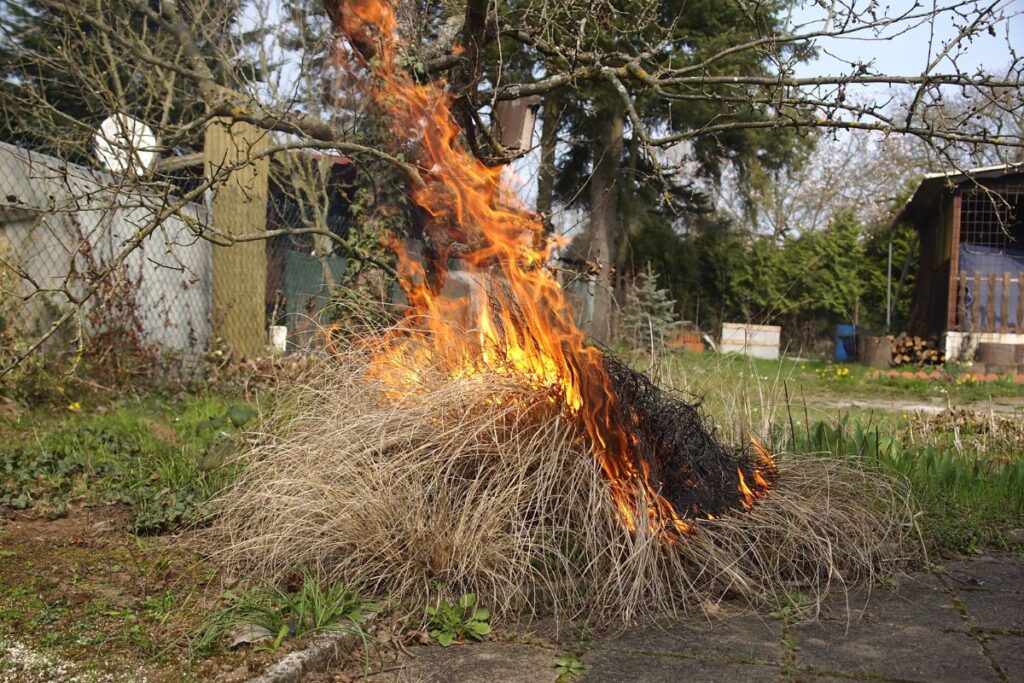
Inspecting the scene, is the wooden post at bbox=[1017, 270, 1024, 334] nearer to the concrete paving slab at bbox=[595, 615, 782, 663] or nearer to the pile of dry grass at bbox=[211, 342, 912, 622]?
the pile of dry grass at bbox=[211, 342, 912, 622]

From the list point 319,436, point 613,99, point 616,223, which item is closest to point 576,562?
point 319,436

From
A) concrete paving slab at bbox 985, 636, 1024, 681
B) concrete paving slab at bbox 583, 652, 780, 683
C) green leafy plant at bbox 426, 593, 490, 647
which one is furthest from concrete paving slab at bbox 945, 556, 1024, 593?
green leafy plant at bbox 426, 593, 490, 647

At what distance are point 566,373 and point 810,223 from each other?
29.8 meters

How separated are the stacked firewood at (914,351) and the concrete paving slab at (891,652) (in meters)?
13.4

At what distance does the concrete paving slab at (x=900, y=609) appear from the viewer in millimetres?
3150

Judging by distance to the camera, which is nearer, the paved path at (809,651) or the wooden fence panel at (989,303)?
the paved path at (809,651)

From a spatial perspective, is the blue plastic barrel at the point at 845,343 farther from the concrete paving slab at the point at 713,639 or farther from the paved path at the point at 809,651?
the concrete paving slab at the point at 713,639

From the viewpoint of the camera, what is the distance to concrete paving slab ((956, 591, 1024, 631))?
312 centimetres

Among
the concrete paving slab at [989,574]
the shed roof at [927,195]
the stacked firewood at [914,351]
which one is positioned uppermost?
the shed roof at [927,195]

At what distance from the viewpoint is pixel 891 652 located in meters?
2.85

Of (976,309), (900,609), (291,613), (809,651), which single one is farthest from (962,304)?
(291,613)

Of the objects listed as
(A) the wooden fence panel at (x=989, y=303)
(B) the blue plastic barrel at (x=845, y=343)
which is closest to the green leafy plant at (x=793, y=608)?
(A) the wooden fence panel at (x=989, y=303)

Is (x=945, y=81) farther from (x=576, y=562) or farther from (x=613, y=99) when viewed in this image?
(x=613, y=99)

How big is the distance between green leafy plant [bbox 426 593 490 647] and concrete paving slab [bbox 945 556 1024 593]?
1968 mm
